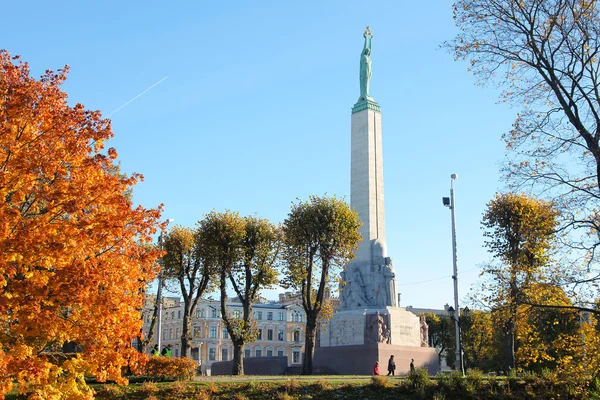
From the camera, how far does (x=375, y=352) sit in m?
37.2

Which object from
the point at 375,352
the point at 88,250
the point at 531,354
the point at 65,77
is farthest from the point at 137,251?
the point at 375,352

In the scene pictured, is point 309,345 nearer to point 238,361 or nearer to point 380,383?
point 238,361

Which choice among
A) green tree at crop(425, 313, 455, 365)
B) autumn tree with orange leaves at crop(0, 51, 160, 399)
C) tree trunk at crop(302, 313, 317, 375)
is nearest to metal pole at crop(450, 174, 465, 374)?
tree trunk at crop(302, 313, 317, 375)

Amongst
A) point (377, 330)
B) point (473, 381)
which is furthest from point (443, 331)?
point (473, 381)

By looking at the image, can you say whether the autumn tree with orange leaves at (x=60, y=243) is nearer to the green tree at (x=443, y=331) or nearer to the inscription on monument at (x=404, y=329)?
the inscription on monument at (x=404, y=329)

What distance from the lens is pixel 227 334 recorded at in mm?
93438

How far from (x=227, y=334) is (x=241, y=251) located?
5837 centimetres

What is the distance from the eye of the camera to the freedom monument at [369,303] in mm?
37938

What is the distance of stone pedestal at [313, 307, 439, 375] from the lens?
37.5 metres

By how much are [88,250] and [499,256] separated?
97.7 ft

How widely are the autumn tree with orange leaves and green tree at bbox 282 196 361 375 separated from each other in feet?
69.6

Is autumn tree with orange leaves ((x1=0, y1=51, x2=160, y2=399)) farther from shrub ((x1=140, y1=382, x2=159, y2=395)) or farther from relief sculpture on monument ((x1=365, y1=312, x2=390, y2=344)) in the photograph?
relief sculpture on monument ((x1=365, y1=312, x2=390, y2=344))

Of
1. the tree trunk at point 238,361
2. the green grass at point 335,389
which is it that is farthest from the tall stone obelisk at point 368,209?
the green grass at point 335,389

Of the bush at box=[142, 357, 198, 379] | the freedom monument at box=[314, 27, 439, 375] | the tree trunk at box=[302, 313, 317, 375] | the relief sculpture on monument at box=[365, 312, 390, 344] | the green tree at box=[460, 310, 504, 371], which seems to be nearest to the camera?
the bush at box=[142, 357, 198, 379]
